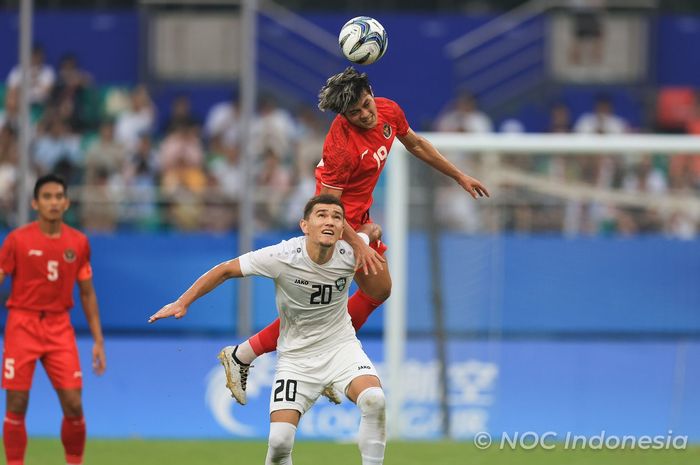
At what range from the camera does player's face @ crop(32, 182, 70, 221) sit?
422 inches

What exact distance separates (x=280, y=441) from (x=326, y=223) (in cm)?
141

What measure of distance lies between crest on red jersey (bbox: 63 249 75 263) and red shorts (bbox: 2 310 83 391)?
0.43 meters

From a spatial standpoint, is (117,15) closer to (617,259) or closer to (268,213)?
(268,213)

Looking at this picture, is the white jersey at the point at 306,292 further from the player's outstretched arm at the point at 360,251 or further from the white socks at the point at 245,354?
the white socks at the point at 245,354

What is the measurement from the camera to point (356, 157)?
937cm

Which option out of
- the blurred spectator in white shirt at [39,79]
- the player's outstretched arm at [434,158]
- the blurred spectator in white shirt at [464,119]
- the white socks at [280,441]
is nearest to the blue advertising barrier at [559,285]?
the player's outstretched arm at [434,158]

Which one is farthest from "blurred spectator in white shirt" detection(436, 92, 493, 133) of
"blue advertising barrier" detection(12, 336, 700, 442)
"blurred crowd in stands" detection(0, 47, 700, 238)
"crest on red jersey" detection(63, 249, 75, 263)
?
"crest on red jersey" detection(63, 249, 75, 263)

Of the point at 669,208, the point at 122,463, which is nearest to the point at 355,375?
the point at 122,463

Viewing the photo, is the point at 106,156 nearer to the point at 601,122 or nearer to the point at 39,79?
the point at 39,79

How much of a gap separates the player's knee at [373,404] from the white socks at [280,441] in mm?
470

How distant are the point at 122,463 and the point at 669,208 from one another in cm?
640

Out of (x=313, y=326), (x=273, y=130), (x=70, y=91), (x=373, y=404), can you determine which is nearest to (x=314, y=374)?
(x=313, y=326)

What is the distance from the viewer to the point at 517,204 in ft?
47.6

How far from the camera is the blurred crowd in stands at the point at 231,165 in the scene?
14578 millimetres
